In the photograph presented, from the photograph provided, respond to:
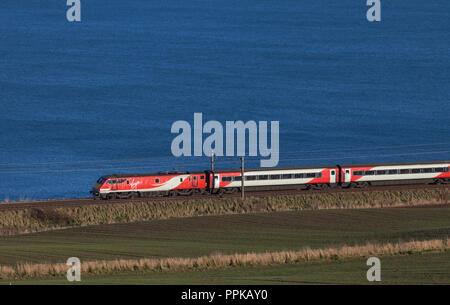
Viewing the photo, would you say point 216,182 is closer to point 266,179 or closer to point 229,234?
point 266,179

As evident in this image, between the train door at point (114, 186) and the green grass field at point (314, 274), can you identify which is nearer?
the green grass field at point (314, 274)

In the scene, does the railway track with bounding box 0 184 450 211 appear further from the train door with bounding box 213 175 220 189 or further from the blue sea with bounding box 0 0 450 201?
the blue sea with bounding box 0 0 450 201

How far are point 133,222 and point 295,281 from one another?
34.6 meters

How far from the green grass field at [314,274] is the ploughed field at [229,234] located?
8204 millimetres

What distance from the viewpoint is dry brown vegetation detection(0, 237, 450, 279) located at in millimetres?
40406

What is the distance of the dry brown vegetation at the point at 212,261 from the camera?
40406mm

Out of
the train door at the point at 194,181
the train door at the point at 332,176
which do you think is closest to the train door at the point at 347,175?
the train door at the point at 332,176

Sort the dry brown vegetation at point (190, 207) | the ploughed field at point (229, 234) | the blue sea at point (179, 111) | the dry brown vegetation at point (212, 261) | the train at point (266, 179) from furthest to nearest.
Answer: the blue sea at point (179, 111) < the train at point (266, 179) < the dry brown vegetation at point (190, 207) < the ploughed field at point (229, 234) < the dry brown vegetation at point (212, 261)

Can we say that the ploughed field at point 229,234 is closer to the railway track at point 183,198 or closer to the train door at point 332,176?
the railway track at point 183,198

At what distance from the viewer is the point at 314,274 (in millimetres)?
37375

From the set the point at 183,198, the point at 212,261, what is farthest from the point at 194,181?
the point at 212,261

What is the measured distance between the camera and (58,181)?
392ft

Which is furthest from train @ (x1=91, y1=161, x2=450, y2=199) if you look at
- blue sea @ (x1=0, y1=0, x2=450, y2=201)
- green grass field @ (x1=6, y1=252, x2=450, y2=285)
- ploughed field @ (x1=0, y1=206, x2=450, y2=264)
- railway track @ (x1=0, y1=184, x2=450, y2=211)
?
green grass field @ (x1=6, y1=252, x2=450, y2=285)

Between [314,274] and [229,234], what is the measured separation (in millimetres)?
23165
